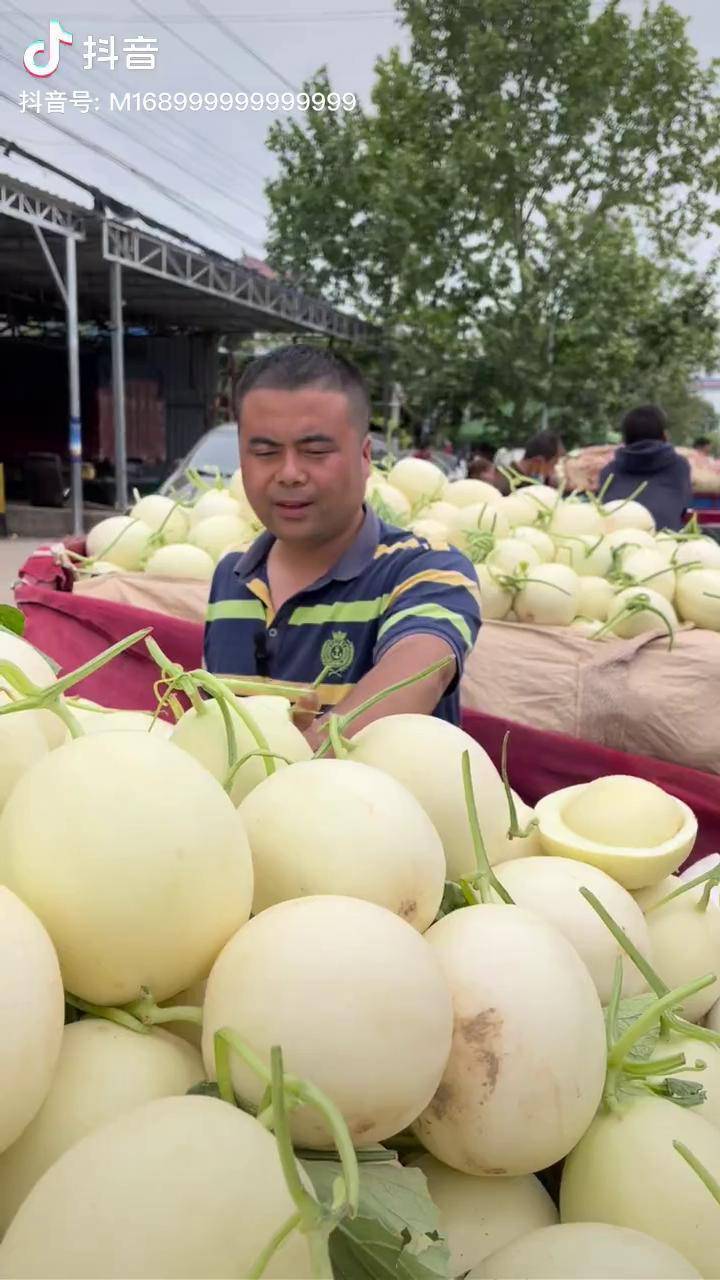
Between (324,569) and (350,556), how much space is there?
0.07 meters

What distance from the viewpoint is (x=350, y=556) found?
227cm

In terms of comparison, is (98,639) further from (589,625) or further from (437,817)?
(437,817)

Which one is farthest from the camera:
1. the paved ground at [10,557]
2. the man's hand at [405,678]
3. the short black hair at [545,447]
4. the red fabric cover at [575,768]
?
the paved ground at [10,557]

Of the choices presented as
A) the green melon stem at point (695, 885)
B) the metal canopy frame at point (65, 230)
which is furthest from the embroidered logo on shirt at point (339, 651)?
the metal canopy frame at point (65, 230)

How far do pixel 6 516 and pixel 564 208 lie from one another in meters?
10.6

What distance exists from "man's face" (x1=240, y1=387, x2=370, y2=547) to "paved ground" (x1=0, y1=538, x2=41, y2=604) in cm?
590

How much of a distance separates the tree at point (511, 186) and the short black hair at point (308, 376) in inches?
563

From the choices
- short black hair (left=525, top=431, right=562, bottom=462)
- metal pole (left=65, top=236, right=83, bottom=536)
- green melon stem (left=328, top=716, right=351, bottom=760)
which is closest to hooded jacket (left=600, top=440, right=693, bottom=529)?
short black hair (left=525, top=431, right=562, bottom=462)

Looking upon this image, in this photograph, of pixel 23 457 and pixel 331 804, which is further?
pixel 23 457

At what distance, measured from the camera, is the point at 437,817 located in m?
1.00

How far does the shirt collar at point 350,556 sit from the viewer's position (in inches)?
88.3

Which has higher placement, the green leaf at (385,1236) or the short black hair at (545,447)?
the short black hair at (545,447)

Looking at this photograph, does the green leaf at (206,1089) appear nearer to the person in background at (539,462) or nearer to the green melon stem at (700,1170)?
the green melon stem at (700,1170)

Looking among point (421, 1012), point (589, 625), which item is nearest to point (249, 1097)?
point (421, 1012)
